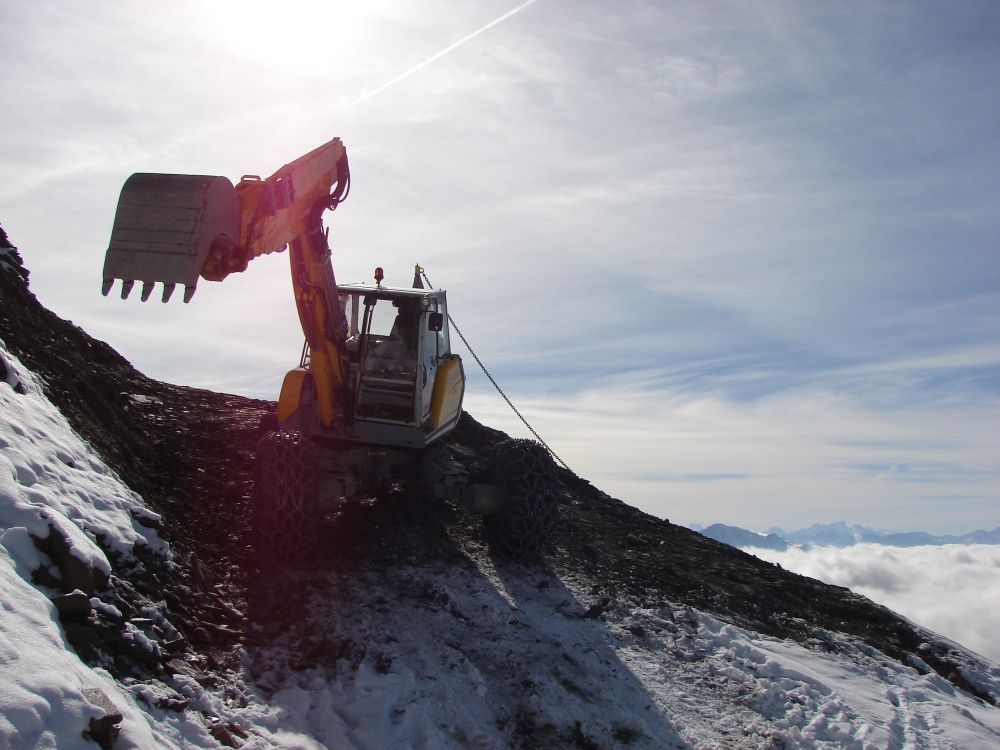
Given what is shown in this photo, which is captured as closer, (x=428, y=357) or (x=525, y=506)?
(x=525, y=506)

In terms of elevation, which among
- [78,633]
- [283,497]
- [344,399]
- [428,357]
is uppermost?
[428,357]

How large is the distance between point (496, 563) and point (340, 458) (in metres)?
2.54

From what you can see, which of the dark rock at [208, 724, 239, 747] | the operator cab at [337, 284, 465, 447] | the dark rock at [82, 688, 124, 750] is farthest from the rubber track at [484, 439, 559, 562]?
the dark rock at [82, 688, 124, 750]

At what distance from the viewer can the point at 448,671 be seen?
6.69m

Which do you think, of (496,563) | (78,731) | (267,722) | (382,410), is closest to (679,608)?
(496,563)

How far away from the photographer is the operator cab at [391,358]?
939cm

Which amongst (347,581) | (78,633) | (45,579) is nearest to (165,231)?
(45,579)

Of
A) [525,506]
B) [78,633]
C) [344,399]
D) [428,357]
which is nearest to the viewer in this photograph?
[78,633]

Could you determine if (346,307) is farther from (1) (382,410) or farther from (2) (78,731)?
(2) (78,731)

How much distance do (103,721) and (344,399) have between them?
5857 millimetres

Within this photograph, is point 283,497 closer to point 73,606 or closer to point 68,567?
point 68,567

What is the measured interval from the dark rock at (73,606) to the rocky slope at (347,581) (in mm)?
120

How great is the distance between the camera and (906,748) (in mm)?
7324

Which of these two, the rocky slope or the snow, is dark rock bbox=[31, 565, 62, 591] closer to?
the snow
